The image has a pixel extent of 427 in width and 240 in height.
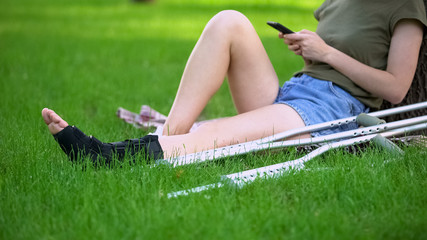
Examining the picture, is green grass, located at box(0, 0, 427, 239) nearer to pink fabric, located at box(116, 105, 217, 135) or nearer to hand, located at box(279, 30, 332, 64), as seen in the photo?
pink fabric, located at box(116, 105, 217, 135)

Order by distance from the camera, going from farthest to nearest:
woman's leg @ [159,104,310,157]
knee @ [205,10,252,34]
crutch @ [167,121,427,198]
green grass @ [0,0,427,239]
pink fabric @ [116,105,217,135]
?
pink fabric @ [116,105,217,135], knee @ [205,10,252,34], woman's leg @ [159,104,310,157], crutch @ [167,121,427,198], green grass @ [0,0,427,239]

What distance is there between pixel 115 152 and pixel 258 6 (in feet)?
41.5

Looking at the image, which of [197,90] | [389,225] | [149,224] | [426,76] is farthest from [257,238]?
[426,76]

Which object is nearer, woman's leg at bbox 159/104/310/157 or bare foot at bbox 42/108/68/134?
bare foot at bbox 42/108/68/134

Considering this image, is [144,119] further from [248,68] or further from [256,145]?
[256,145]

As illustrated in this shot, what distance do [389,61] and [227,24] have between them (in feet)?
3.12

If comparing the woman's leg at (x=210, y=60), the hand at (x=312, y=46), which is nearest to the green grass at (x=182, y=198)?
the woman's leg at (x=210, y=60)

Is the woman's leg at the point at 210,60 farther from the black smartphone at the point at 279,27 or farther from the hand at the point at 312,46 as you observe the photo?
the hand at the point at 312,46

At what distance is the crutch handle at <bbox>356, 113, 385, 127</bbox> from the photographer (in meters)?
3.04

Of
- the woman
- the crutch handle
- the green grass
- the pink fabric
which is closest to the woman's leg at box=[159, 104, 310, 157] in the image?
the woman

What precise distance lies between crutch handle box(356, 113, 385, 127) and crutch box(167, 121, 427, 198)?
0.25 ft

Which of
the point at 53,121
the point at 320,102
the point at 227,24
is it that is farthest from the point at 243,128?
the point at 53,121

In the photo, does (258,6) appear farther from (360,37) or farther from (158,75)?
(360,37)

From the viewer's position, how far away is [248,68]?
3.19 m
